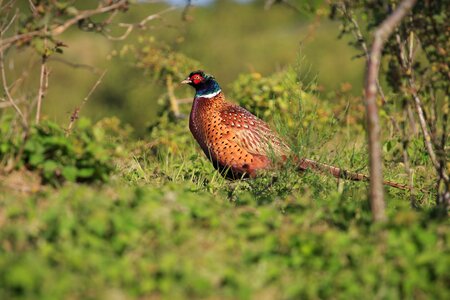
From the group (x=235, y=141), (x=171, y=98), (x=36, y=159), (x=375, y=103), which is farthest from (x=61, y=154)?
(x=171, y=98)

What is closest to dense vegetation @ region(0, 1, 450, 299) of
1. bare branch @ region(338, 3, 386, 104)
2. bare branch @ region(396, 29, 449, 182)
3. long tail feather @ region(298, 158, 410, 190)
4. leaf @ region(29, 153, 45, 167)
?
leaf @ region(29, 153, 45, 167)

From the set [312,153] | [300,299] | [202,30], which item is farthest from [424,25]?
[202,30]

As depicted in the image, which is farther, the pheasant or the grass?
the pheasant

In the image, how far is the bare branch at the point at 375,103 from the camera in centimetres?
421

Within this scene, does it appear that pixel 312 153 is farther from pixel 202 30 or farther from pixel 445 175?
pixel 202 30

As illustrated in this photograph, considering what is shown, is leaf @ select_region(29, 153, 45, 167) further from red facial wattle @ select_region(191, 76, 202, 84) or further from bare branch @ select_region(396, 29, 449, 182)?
red facial wattle @ select_region(191, 76, 202, 84)

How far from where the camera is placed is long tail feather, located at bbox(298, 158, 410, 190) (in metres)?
6.20

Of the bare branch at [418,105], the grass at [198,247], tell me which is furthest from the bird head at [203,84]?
the grass at [198,247]

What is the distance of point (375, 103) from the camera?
13.9 feet

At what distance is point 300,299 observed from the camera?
3.72 meters

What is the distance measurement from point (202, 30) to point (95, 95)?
9.39 m

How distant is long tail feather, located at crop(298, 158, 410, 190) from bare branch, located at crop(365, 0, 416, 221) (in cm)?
178

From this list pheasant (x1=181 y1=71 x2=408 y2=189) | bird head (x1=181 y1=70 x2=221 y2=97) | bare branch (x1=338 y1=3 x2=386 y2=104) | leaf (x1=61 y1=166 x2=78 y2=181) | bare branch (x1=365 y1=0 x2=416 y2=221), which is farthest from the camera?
bird head (x1=181 y1=70 x2=221 y2=97)

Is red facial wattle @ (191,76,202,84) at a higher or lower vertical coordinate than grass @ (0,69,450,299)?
lower
